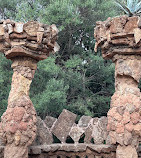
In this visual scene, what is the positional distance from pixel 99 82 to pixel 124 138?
212 inches

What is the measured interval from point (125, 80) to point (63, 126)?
1265 mm

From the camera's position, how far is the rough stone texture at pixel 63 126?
3.59 meters

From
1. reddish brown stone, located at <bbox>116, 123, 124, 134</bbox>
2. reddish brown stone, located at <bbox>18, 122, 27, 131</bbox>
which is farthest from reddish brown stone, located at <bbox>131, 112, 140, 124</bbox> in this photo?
reddish brown stone, located at <bbox>18, 122, 27, 131</bbox>

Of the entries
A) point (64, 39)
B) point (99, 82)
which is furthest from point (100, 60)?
point (64, 39)

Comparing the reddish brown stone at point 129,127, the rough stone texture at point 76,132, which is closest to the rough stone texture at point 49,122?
the rough stone texture at point 76,132

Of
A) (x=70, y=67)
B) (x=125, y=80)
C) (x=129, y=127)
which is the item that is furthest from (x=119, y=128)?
(x=70, y=67)

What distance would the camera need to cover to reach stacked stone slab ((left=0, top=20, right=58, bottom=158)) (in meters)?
3.05

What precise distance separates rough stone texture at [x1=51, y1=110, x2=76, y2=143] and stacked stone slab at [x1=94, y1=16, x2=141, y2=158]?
81 cm

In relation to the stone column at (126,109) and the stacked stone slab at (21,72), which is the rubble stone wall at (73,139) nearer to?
the stacked stone slab at (21,72)

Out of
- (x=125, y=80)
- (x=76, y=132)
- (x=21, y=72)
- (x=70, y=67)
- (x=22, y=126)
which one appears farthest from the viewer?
(x=70, y=67)

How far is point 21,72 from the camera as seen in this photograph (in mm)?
3350

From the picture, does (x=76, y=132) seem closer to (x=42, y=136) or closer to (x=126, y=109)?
(x=42, y=136)

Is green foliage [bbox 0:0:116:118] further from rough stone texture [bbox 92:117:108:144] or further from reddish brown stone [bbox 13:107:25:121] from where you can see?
reddish brown stone [bbox 13:107:25:121]

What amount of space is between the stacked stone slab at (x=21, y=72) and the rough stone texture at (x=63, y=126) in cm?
52
